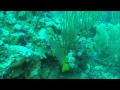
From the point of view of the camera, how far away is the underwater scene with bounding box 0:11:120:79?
3.52 metres

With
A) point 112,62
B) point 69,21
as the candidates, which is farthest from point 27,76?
point 112,62

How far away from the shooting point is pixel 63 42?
374cm

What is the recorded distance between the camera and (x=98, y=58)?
12.3ft

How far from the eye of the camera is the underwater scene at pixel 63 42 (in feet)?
11.5
